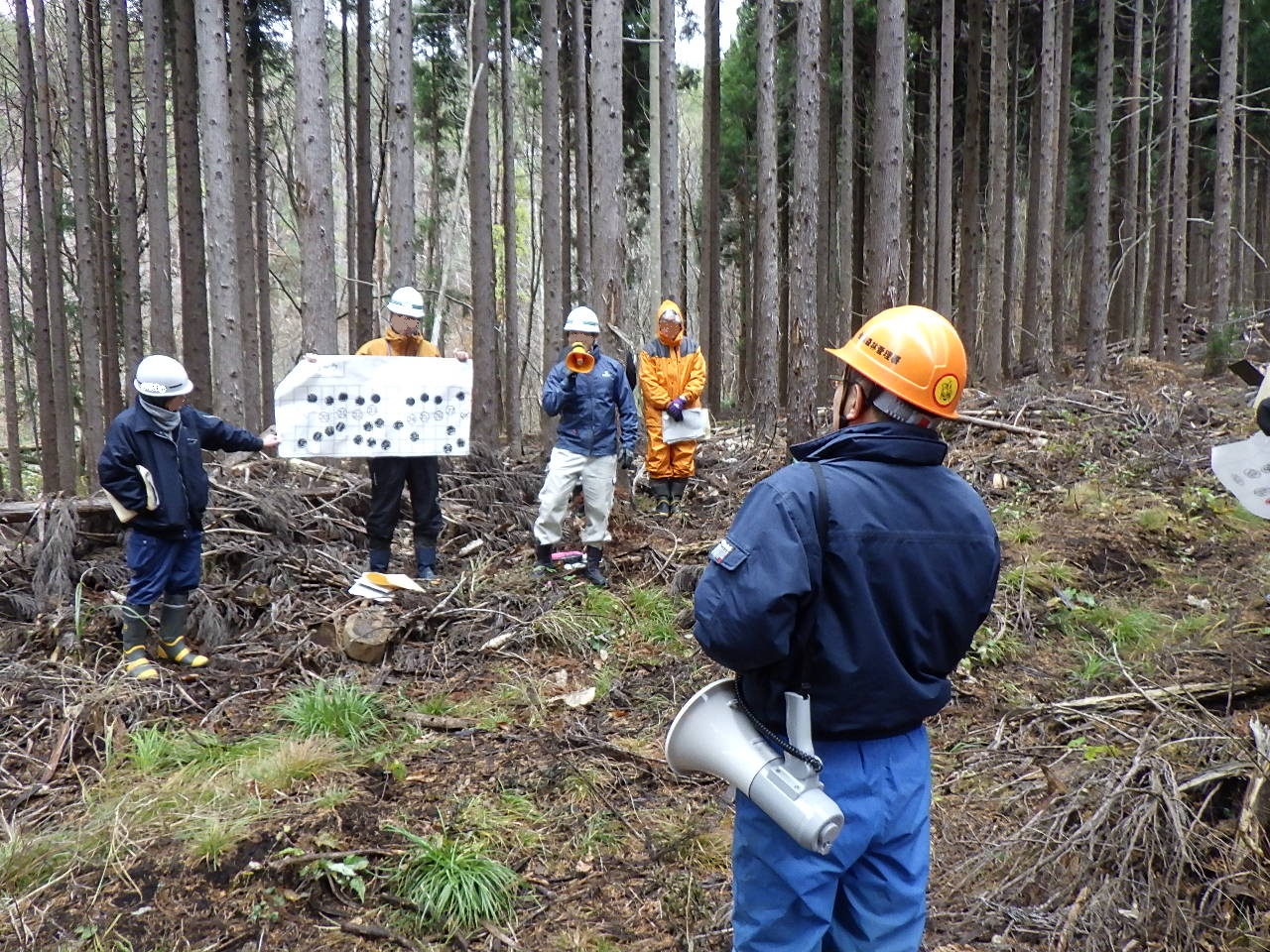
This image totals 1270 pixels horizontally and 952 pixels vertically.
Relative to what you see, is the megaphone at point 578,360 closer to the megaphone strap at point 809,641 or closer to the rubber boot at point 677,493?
the rubber boot at point 677,493

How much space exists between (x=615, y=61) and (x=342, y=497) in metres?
4.87

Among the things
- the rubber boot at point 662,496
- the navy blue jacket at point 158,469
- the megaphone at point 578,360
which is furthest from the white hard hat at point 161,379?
the rubber boot at point 662,496

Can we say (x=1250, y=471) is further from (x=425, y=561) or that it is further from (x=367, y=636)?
(x=425, y=561)

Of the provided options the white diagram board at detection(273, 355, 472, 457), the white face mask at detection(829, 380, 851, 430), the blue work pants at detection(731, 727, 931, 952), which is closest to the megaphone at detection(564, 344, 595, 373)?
the white diagram board at detection(273, 355, 472, 457)

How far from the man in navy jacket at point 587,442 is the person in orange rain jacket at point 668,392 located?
1.83m

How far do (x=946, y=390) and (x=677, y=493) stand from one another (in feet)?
23.7

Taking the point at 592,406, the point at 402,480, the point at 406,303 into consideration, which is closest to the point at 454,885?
the point at 402,480


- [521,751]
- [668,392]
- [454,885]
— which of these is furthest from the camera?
[668,392]

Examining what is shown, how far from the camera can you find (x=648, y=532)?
8.24 meters

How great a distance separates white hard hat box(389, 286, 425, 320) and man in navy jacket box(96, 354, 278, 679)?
1.55m

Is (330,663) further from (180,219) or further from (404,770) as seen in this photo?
(180,219)

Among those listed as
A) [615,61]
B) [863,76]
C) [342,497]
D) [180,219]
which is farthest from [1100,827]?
[863,76]

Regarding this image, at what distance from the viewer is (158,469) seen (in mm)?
5188

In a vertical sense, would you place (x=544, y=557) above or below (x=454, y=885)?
above
